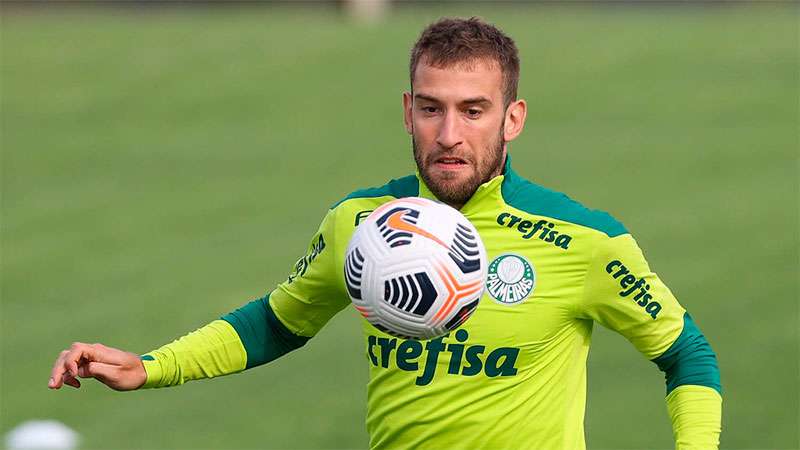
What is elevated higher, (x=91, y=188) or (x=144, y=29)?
(x=144, y=29)

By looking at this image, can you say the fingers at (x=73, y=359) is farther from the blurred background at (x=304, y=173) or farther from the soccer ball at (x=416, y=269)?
the blurred background at (x=304, y=173)

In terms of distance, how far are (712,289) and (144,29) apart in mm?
14715

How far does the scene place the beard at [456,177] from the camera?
554cm

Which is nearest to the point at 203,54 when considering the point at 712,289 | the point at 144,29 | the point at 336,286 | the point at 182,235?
the point at 144,29

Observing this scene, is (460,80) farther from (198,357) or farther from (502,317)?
(198,357)

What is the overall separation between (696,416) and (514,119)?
1325 mm

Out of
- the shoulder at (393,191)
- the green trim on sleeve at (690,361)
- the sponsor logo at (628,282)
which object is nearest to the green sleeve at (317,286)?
the shoulder at (393,191)

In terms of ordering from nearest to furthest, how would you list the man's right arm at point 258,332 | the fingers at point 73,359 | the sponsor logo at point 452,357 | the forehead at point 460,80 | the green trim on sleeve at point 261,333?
the fingers at point 73,359 < the forehead at point 460,80 < the sponsor logo at point 452,357 < the man's right arm at point 258,332 < the green trim on sleeve at point 261,333

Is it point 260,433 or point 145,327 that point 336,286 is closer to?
point 260,433

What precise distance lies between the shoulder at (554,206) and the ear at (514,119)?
17 cm

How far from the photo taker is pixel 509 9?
28.9m

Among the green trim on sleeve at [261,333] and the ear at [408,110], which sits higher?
the ear at [408,110]

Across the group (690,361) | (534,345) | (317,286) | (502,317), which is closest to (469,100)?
(502,317)

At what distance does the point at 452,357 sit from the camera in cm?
557
